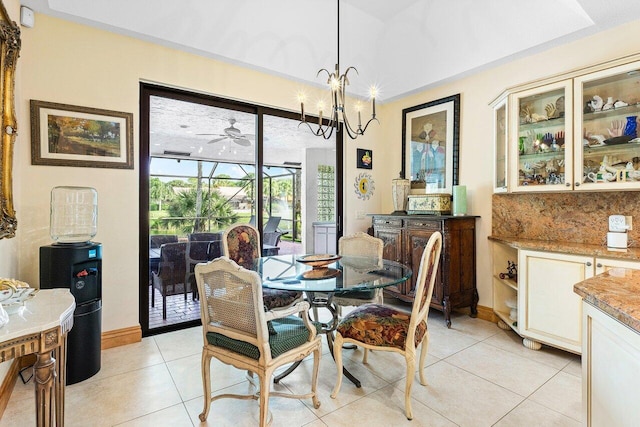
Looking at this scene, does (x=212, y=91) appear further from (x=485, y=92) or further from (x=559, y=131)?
(x=559, y=131)

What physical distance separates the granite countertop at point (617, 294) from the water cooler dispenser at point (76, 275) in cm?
292

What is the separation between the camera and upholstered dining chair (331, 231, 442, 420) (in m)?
1.88

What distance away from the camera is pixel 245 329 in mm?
1645

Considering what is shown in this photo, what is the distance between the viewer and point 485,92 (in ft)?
11.3

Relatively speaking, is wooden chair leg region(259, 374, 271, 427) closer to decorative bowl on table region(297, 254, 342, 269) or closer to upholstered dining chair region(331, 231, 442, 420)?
upholstered dining chair region(331, 231, 442, 420)

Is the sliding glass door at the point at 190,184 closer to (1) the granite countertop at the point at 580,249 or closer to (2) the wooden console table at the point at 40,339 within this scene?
(2) the wooden console table at the point at 40,339

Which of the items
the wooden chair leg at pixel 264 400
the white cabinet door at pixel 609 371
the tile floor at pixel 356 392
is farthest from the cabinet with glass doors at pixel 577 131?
the wooden chair leg at pixel 264 400

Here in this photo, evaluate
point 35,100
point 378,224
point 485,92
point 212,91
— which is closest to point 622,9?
point 485,92

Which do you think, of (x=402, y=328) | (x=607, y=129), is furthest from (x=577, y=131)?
(x=402, y=328)

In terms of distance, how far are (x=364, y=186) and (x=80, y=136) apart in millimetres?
3294

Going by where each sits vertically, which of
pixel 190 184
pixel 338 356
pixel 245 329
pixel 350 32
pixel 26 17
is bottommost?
pixel 338 356

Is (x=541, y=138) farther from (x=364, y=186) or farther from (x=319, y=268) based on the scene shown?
(x=319, y=268)

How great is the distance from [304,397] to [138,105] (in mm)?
2824

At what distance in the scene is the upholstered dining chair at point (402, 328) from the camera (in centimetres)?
188
